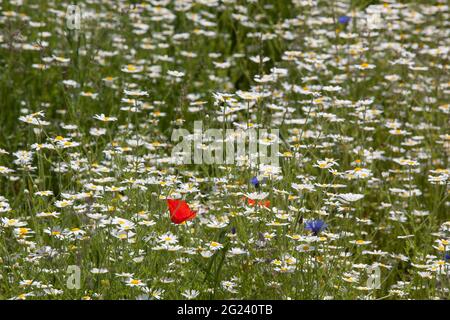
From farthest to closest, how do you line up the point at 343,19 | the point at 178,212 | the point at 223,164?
1. the point at 343,19
2. the point at 223,164
3. the point at 178,212

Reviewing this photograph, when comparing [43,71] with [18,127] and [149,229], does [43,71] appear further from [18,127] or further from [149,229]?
[149,229]

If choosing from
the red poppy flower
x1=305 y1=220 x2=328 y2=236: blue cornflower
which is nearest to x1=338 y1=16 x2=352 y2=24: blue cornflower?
x1=305 y1=220 x2=328 y2=236: blue cornflower

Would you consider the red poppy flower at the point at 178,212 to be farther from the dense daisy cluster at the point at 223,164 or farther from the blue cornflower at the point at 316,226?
the blue cornflower at the point at 316,226

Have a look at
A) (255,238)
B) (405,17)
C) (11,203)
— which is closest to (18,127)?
(11,203)

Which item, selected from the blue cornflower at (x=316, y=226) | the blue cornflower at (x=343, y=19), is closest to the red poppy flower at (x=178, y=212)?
the blue cornflower at (x=316, y=226)

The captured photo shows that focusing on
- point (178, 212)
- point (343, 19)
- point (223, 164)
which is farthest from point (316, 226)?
point (343, 19)

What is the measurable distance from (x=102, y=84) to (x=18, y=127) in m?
0.55

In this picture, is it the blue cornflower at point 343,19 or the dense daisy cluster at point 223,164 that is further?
the blue cornflower at point 343,19

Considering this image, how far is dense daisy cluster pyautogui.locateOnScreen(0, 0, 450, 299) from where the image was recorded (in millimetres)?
3314

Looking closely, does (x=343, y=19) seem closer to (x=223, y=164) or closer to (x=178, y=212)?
(x=223, y=164)

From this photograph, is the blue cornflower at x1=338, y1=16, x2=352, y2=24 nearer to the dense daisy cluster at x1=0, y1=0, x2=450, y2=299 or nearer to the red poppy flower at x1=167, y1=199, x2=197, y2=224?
the dense daisy cluster at x1=0, y1=0, x2=450, y2=299

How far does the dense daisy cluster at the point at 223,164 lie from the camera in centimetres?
331

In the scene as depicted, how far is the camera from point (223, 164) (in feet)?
13.4

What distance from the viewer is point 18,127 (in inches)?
206
